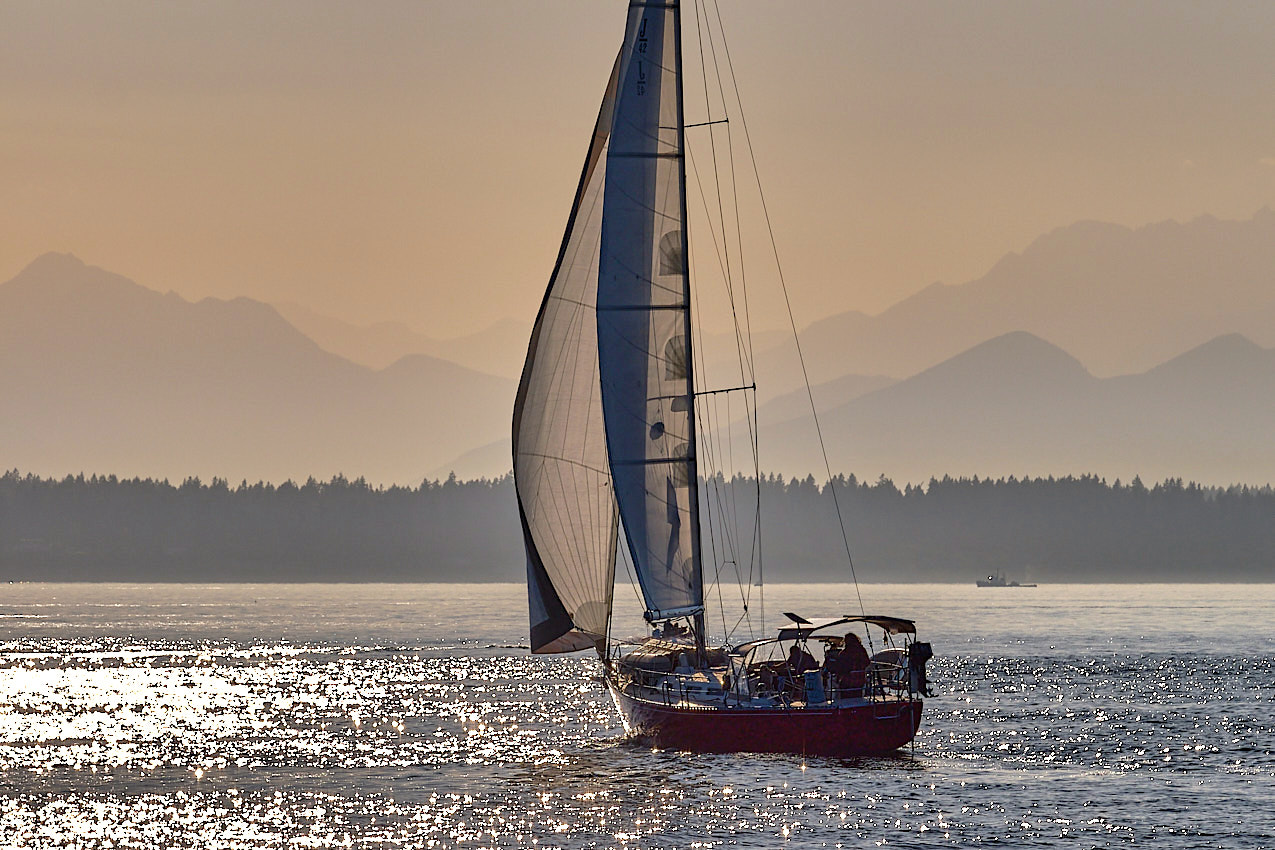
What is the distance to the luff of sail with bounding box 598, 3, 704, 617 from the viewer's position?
56469mm

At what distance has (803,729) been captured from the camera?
5288 centimetres

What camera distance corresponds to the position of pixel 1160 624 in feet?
595

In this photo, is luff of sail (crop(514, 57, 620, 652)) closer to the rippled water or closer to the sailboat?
the sailboat

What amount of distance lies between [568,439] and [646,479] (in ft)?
11.5

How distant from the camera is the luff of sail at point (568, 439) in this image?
193 feet

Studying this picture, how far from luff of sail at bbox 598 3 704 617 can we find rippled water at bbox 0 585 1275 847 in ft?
22.4

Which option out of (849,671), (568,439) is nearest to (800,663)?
(849,671)

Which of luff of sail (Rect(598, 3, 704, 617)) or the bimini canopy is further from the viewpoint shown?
luff of sail (Rect(598, 3, 704, 617))

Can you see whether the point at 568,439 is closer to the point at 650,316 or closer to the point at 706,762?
the point at 650,316

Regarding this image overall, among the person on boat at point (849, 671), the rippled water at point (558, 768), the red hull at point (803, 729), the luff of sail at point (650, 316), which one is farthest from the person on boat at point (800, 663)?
the luff of sail at point (650, 316)

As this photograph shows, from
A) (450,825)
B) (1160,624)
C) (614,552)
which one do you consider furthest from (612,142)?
(1160,624)

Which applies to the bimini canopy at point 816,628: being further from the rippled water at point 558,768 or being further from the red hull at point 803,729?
the rippled water at point 558,768

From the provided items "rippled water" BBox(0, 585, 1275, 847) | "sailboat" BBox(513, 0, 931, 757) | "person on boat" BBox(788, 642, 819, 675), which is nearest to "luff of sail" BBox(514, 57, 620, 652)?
"sailboat" BBox(513, 0, 931, 757)

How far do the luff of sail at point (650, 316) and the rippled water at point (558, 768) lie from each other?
6.82m
